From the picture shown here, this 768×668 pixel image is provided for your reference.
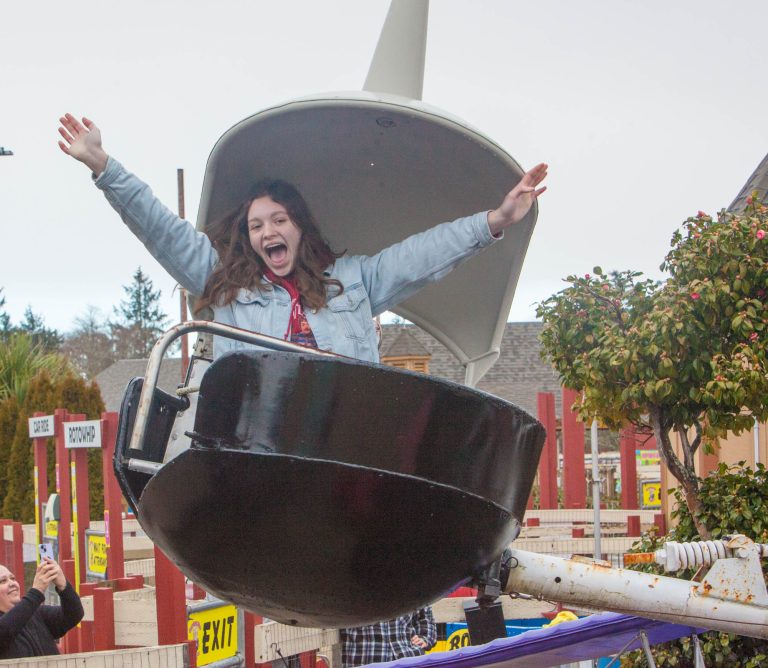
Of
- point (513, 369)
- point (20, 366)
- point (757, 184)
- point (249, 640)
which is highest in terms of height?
point (513, 369)

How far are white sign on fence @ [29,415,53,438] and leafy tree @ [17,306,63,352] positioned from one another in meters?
46.9

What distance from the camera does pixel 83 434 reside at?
10.2 metres

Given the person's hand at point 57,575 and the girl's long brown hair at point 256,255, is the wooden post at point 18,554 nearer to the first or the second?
the person's hand at point 57,575

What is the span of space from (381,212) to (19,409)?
21.7 m

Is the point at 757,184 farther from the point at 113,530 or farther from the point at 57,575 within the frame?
the point at 57,575

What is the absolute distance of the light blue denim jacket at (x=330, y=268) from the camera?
2688 millimetres

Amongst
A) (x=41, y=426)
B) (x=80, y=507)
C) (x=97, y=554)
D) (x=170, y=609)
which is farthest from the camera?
(x=41, y=426)

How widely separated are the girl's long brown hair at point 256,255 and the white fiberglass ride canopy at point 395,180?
111mm

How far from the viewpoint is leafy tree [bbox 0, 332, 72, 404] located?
2430 centimetres

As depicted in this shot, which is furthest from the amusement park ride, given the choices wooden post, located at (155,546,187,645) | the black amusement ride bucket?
wooden post, located at (155,546,187,645)

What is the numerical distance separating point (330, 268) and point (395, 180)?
0.38 meters

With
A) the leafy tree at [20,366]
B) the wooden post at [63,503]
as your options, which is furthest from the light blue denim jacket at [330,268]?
the leafy tree at [20,366]

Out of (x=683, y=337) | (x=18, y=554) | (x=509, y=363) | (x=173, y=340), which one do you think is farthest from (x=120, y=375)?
(x=173, y=340)

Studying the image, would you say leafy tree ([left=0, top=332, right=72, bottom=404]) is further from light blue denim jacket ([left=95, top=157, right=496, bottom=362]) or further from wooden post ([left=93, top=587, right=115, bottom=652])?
light blue denim jacket ([left=95, top=157, right=496, bottom=362])
